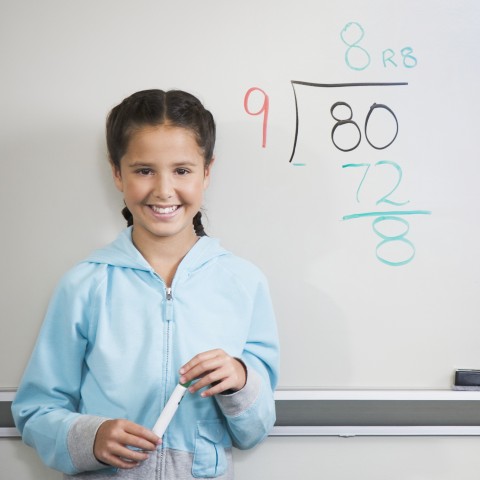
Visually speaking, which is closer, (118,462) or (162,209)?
(118,462)

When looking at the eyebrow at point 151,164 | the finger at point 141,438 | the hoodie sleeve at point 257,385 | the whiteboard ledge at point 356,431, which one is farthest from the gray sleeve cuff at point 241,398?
the eyebrow at point 151,164

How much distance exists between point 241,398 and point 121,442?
0.19m

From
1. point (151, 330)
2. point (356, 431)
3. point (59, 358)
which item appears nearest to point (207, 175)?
point (151, 330)

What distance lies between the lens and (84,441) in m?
1.02

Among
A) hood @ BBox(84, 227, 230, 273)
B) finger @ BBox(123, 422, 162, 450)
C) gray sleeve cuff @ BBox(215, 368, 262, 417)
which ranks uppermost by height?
hood @ BBox(84, 227, 230, 273)

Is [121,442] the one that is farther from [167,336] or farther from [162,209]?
[162,209]

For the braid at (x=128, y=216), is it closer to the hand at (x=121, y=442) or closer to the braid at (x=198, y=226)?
the braid at (x=198, y=226)

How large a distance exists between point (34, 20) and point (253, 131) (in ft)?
1.41

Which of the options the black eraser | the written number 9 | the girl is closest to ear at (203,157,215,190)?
the girl

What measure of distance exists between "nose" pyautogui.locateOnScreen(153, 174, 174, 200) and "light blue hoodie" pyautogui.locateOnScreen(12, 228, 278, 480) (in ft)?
0.34

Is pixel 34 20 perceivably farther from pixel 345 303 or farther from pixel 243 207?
pixel 345 303

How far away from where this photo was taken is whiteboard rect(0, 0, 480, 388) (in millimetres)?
1229

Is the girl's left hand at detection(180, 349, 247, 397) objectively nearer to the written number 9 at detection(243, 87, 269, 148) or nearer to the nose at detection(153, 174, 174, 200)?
the nose at detection(153, 174, 174, 200)

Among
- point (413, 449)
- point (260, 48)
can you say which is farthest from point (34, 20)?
point (413, 449)
